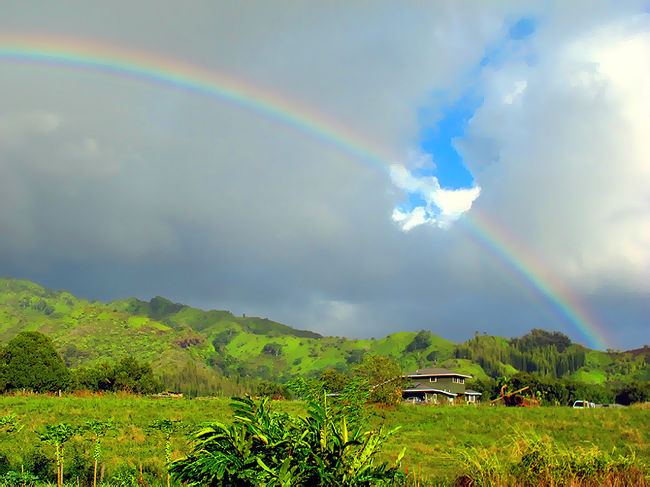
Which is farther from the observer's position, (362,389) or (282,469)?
(362,389)

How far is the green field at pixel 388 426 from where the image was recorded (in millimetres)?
22281

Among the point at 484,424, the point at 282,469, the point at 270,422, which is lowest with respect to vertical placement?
the point at 484,424

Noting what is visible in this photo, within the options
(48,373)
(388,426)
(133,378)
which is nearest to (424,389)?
(133,378)

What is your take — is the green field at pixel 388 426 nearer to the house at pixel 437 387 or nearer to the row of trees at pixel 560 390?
the house at pixel 437 387

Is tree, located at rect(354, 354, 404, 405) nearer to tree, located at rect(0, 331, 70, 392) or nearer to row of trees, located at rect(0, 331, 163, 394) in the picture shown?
row of trees, located at rect(0, 331, 163, 394)

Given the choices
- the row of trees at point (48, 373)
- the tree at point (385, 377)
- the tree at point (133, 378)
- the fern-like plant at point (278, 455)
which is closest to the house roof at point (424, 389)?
the tree at point (385, 377)

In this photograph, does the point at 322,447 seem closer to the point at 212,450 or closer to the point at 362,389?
the point at 212,450

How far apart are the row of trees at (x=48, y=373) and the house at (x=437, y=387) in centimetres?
5748

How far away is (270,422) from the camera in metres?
5.55

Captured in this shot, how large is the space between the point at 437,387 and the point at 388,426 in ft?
262

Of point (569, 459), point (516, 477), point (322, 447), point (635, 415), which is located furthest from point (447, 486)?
point (635, 415)

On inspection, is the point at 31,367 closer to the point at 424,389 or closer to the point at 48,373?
the point at 48,373

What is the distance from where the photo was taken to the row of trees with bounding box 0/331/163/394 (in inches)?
2972

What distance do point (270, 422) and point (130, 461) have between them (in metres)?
22.1
